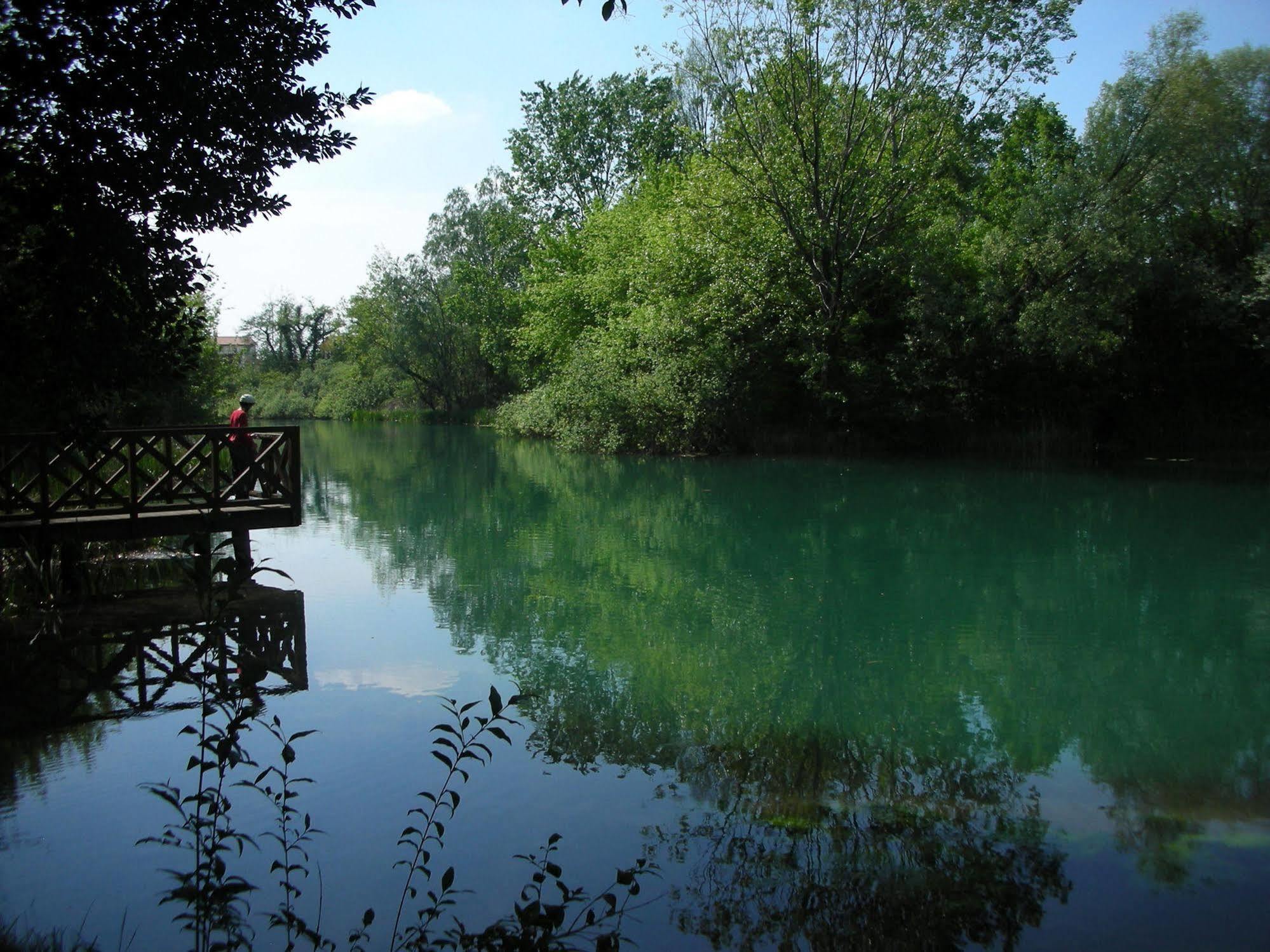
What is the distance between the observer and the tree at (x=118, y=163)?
4.08 m

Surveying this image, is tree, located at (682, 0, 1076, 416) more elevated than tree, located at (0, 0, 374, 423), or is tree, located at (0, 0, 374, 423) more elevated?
tree, located at (682, 0, 1076, 416)

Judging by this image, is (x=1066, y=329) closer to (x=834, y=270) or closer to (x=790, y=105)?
(x=834, y=270)

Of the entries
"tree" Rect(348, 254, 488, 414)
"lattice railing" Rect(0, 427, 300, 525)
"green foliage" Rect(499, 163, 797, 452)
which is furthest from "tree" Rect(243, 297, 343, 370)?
"lattice railing" Rect(0, 427, 300, 525)

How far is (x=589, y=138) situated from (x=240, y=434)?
125 ft

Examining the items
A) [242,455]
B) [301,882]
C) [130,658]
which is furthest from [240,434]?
[301,882]

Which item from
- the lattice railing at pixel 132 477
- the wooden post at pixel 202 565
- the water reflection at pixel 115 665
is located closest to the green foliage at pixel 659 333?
the lattice railing at pixel 132 477

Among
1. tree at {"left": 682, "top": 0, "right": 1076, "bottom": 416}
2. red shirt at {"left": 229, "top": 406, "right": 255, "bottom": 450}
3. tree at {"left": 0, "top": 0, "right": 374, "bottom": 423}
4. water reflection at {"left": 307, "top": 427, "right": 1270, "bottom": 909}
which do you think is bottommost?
water reflection at {"left": 307, "top": 427, "right": 1270, "bottom": 909}

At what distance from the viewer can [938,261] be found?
27828mm

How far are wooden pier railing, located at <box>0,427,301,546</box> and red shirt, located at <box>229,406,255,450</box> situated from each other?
135mm

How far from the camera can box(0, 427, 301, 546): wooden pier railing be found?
10672mm

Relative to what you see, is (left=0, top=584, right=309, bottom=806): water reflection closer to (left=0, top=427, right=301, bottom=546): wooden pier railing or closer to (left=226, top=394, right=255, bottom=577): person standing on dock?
(left=0, top=427, right=301, bottom=546): wooden pier railing

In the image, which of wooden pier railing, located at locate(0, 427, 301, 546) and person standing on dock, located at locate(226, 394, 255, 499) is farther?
person standing on dock, located at locate(226, 394, 255, 499)

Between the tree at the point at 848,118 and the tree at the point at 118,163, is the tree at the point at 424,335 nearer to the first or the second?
the tree at the point at 848,118

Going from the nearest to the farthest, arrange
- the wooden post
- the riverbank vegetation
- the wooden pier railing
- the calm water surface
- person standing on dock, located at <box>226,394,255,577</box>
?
the wooden post → the calm water surface → the wooden pier railing → person standing on dock, located at <box>226,394,255,577</box> → the riverbank vegetation
